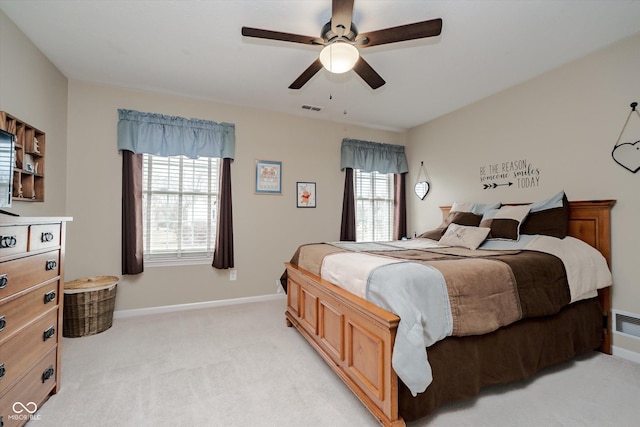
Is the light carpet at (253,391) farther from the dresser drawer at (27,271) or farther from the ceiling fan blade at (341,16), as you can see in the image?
the ceiling fan blade at (341,16)

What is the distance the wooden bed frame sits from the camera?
144cm

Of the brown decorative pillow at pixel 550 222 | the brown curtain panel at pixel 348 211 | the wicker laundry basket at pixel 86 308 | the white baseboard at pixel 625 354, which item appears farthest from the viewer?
the brown curtain panel at pixel 348 211

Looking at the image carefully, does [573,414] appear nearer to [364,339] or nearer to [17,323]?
[364,339]

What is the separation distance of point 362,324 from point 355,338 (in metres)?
0.16

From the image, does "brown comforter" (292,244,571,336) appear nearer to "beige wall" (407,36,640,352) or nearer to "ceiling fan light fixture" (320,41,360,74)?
"beige wall" (407,36,640,352)

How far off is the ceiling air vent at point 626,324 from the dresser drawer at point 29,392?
4060 mm

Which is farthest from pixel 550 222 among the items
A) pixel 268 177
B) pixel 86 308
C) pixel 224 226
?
pixel 86 308

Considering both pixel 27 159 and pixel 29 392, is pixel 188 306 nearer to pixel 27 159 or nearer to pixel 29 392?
pixel 29 392

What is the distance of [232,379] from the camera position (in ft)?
6.53

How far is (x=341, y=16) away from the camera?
170 centimetres

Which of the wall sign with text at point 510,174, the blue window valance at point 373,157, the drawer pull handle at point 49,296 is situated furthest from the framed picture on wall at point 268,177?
the wall sign with text at point 510,174

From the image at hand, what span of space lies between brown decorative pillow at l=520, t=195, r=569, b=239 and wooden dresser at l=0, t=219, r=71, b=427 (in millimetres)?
3655

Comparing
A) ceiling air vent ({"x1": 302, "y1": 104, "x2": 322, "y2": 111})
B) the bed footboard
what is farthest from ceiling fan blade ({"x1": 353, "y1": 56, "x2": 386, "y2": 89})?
the bed footboard

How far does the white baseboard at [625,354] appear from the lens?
2.24 meters
